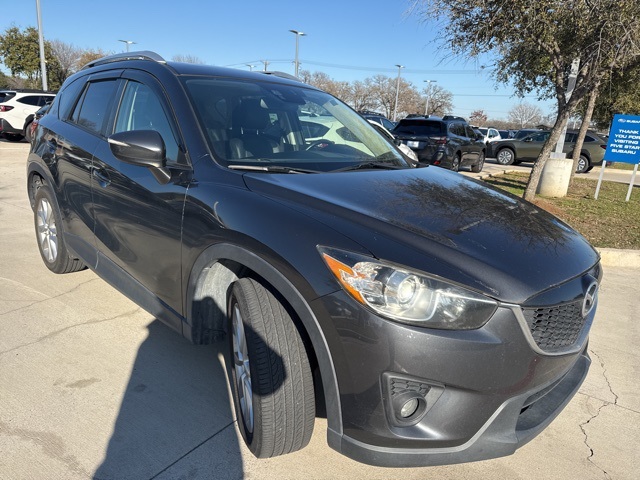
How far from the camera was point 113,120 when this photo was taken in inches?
131

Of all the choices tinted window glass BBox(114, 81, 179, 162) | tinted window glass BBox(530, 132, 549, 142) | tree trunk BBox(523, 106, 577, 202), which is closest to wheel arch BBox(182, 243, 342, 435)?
tinted window glass BBox(114, 81, 179, 162)

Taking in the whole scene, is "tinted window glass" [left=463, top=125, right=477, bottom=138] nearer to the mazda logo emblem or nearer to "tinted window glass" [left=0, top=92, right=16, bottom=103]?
the mazda logo emblem

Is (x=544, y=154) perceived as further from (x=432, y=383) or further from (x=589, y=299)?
(x=432, y=383)

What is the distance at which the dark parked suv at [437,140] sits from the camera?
42.0 feet

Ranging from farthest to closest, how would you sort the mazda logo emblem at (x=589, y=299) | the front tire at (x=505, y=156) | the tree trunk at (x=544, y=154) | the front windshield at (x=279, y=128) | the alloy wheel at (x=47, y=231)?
the front tire at (x=505, y=156) < the tree trunk at (x=544, y=154) < the alloy wheel at (x=47, y=231) < the front windshield at (x=279, y=128) < the mazda logo emblem at (x=589, y=299)

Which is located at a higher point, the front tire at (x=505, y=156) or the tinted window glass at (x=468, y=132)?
the tinted window glass at (x=468, y=132)

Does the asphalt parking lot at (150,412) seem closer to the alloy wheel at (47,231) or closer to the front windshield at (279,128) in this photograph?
the alloy wheel at (47,231)

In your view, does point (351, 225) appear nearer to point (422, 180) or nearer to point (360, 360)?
point (360, 360)

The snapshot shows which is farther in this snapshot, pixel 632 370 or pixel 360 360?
pixel 632 370

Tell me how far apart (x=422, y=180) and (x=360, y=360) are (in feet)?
4.74

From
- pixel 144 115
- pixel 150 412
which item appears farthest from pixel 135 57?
pixel 150 412

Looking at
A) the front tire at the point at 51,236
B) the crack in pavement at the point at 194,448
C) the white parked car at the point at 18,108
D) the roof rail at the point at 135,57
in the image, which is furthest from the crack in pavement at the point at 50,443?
the white parked car at the point at 18,108

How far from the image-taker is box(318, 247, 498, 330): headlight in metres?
1.77

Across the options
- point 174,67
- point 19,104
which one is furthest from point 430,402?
point 19,104
